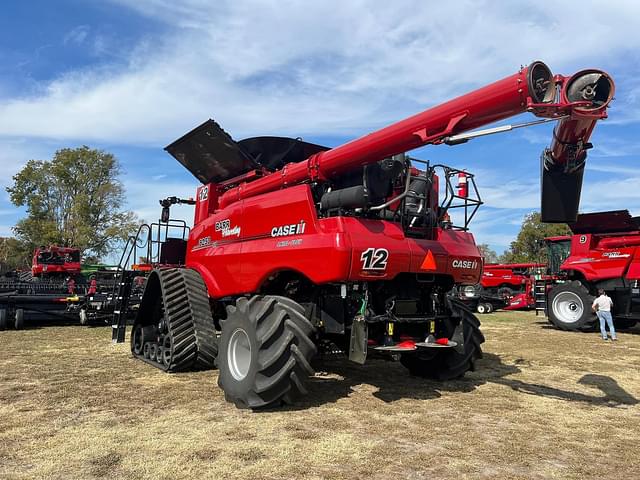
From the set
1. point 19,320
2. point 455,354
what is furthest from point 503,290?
point 19,320

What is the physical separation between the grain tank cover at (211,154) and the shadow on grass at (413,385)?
11.2 ft

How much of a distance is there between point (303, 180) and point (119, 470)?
3.97m

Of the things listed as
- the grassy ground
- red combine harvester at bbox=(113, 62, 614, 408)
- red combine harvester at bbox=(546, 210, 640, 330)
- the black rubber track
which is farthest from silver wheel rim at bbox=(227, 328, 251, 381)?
red combine harvester at bbox=(546, 210, 640, 330)

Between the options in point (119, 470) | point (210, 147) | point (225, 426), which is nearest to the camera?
point (119, 470)

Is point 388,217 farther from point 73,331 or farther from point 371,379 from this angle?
point 73,331

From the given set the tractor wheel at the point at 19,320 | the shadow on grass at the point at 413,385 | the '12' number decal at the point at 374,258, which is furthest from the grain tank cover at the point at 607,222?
the tractor wheel at the point at 19,320

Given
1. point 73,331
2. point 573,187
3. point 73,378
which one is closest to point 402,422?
point 573,187

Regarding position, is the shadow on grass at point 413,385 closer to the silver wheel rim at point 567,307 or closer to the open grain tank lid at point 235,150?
the open grain tank lid at point 235,150

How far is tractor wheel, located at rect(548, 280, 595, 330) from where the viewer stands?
49.6 ft

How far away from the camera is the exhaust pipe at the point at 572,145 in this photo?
14.4 ft

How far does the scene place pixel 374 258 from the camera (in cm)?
573

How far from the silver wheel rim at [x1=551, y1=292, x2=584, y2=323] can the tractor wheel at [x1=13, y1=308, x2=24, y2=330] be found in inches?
584

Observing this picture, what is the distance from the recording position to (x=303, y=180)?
22.1 feet

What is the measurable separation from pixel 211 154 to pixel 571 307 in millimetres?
12264
